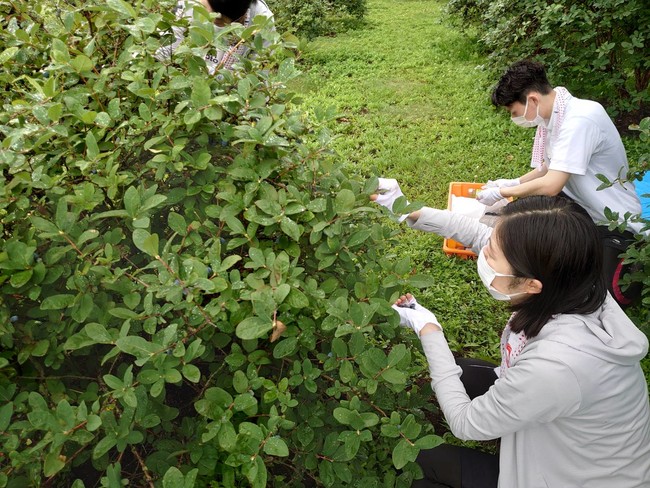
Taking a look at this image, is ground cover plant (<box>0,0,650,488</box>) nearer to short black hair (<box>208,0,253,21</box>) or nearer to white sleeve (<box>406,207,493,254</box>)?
white sleeve (<box>406,207,493,254</box>)

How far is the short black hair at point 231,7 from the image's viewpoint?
255cm

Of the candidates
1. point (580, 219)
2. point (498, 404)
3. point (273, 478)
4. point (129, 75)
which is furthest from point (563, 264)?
point (129, 75)

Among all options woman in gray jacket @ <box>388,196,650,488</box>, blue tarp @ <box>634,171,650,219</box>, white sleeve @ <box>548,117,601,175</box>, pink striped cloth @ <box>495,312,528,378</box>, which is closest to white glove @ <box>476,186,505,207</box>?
white sleeve @ <box>548,117,601,175</box>

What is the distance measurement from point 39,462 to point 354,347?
74 cm

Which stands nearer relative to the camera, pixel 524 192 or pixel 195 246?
pixel 195 246

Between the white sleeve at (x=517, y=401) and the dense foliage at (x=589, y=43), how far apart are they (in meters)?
3.45

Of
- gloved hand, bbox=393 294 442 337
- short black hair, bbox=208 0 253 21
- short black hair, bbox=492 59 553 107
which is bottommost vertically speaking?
gloved hand, bbox=393 294 442 337

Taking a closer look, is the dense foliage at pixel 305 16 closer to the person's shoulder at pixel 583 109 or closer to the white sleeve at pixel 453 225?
the person's shoulder at pixel 583 109

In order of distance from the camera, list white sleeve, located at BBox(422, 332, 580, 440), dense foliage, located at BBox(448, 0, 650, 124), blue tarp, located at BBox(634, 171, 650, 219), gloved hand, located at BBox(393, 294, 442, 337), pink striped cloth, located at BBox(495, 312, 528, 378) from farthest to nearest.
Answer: dense foliage, located at BBox(448, 0, 650, 124)
blue tarp, located at BBox(634, 171, 650, 219)
gloved hand, located at BBox(393, 294, 442, 337)
pink striped cloth, located at BBox(495, 312, 528, 378)
white sleeve, located at BBox(422, 332, 580, 440)

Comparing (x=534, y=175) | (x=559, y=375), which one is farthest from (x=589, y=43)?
(x=559, y=375)

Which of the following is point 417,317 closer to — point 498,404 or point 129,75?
point 498,404

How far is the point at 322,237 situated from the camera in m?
1.43

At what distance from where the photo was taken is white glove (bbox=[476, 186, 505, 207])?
136 inches

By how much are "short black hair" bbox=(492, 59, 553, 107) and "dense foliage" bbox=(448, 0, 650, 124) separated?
1.46 meters
